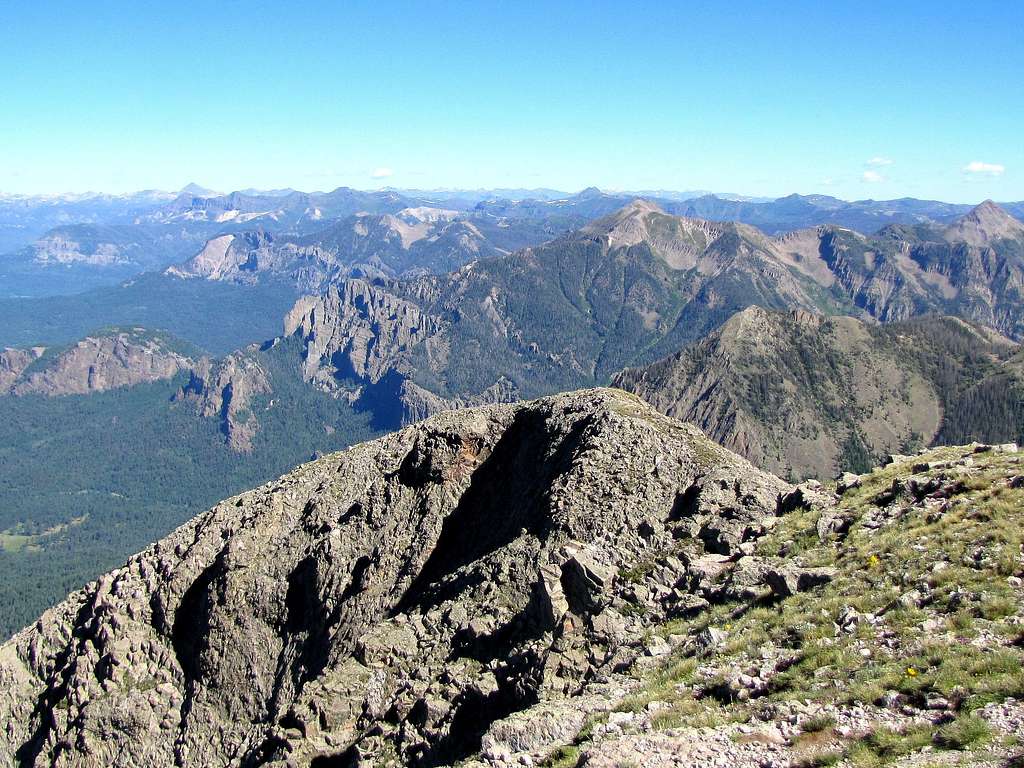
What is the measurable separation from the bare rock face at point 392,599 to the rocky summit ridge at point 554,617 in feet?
0.66

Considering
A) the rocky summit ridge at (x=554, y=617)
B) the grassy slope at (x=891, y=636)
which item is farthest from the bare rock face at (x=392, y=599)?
the grassy slope at (x=891, y=636)

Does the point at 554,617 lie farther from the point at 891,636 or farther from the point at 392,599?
the point at 392,599

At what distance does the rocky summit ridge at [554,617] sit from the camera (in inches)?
813

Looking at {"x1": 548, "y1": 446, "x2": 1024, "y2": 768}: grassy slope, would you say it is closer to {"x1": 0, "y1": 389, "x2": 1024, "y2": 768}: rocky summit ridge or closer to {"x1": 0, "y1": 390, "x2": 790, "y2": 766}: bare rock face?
{"x1": 0, "y1": 389, "x2": 1024, "y2": 768}: rocky summit ridge

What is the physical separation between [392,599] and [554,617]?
79.4 feet

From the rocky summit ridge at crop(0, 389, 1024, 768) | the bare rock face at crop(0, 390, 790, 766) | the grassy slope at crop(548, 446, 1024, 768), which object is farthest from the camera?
the bare rock face at crop(0, 390, 790, 766)

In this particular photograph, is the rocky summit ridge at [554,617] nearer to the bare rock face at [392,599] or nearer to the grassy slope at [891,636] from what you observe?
the grassy slope at [891,636]

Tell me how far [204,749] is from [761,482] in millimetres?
47147

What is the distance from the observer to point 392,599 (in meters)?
54.2

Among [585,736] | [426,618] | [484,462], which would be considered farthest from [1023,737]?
[484,462]

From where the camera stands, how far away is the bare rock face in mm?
34000

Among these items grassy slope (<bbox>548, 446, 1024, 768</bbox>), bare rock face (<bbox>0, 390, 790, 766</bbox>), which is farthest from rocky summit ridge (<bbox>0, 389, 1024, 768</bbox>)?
bare rock face (<bbox>0, 390, 790, 766</bbox>)

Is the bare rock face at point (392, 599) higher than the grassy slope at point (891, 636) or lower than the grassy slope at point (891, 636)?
lower

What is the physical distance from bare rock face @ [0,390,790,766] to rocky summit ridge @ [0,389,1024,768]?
202mm
